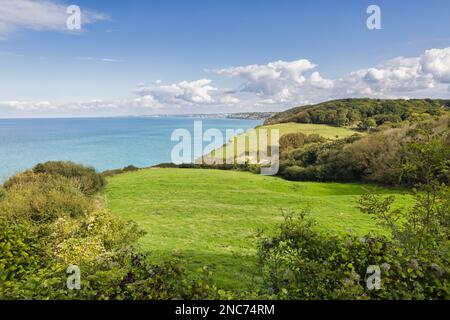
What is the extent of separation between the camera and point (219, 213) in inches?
727

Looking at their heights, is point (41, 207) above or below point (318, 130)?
below

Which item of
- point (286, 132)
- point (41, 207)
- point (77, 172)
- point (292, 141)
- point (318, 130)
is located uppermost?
point (318, 130)

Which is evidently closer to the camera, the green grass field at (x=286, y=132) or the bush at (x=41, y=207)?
the bush at (x=41, y=207)

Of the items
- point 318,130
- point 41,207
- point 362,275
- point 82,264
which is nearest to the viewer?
point 362,275

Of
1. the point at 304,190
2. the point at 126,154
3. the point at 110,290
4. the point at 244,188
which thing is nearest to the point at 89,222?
the point at 110,290

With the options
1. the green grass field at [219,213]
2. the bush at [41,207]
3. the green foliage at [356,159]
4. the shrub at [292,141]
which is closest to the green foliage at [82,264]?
the bush at [41,207]

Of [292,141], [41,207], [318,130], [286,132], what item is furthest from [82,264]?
[318,130]

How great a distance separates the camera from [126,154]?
9362 centimetres

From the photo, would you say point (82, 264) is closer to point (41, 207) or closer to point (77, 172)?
point (41, 207)

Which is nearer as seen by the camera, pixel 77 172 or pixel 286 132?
pixel 77 172

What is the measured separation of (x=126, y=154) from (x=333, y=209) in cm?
8300

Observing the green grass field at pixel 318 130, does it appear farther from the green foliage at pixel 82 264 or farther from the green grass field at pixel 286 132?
the green foliage at pixel 82 264

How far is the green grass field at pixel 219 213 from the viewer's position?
969 centimetres

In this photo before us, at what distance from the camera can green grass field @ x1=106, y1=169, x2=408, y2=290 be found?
381 inches
